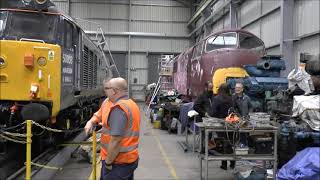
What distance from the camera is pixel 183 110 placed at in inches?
495

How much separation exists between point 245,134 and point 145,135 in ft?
26.5

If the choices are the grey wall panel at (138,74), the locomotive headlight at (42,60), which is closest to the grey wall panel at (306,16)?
the locomotive headlight at (42,60)

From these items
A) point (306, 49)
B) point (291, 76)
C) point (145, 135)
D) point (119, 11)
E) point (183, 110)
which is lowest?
point (145, 135)

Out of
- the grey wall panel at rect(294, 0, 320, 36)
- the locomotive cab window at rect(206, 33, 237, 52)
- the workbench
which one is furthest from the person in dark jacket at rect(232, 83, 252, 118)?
the grey wall panel at rect(294, 0, 320, 36)

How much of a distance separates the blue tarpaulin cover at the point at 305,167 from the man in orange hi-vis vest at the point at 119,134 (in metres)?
2.35

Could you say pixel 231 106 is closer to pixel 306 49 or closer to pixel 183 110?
pixel 183 110

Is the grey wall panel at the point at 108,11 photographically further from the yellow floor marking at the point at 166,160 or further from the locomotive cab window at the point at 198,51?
the yellow floor marking at the point at 166,160

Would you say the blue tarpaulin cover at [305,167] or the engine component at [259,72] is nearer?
the blue tarpaulin cover at [305,167]

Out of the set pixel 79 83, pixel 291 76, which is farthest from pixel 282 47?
pixel 79 83

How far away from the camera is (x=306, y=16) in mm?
14609

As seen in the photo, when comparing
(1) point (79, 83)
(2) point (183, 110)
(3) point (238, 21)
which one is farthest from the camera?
(3) point (238, 21)

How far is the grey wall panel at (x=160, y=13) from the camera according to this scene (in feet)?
120

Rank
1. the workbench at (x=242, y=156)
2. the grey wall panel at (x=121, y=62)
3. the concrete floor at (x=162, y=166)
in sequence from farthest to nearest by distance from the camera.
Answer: the grey wall panel at (x=121, y=62), the concrete floor at (x=162, y=166), the workbench at (x=242, y=156)

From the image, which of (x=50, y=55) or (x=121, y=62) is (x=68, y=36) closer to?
(x=50, y=55)
